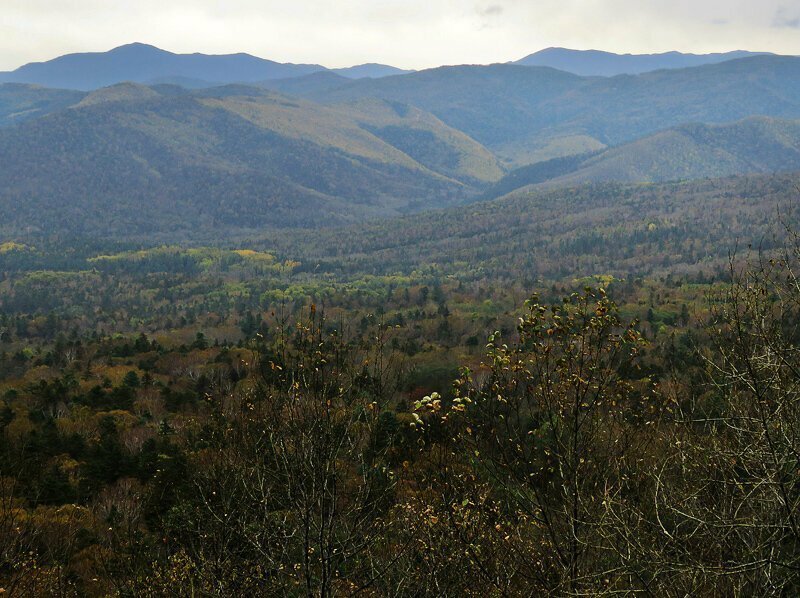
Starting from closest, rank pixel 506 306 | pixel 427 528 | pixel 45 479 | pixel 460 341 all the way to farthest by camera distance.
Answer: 1. pixel 427 528
2. pixel 45 479
3. pixel 460 341
4. pixel 506 306

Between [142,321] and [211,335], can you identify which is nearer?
[211,335]

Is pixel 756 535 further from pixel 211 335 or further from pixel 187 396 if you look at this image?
pixel 211 335

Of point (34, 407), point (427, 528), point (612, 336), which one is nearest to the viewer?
point (612, 336)

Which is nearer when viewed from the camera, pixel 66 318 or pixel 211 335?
pixel 211 335

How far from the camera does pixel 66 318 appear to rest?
616ft

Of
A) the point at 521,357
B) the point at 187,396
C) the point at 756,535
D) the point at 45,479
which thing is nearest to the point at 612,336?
the point at 521,357

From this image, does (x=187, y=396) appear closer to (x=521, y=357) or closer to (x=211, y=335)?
(x=521, y=357)

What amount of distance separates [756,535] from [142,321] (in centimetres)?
18712

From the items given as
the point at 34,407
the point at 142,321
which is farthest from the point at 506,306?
the point at 34,407

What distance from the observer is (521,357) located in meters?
13.5

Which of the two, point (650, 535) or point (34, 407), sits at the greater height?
point (650, 535)

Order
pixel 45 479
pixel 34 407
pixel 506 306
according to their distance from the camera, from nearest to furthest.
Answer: pixel 45 479
pixel 34 407
pixel 506 306

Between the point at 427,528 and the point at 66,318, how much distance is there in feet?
640

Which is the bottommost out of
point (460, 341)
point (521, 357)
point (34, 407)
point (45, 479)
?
point (460, 341)
